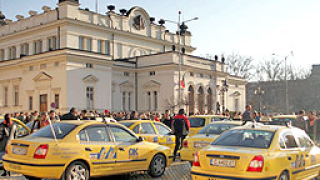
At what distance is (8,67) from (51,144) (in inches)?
1569

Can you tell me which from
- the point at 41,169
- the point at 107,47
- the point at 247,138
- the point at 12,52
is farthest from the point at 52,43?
the point at 247,138

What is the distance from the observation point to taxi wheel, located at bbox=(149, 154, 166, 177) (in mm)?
11028

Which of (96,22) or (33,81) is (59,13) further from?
(33,81)

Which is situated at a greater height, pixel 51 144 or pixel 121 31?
pixel 121 31

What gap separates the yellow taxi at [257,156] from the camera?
7660 millimetres

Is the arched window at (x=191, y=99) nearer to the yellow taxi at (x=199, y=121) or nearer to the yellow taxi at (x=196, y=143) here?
the yellow taxi at (x=199, y=121)

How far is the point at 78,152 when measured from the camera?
9000 millimetres

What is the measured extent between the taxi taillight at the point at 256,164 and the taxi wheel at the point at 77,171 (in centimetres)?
393

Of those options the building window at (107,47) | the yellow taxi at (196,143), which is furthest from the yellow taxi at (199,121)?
the building window at (107,47)

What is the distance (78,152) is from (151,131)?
5941 millimetres

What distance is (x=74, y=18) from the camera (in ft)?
149

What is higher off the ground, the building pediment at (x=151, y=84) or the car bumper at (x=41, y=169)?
the building pediment at (x=151, y=84)

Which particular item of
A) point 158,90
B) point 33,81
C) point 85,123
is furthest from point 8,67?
point 85,123

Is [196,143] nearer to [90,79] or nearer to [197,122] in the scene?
[197,122]
